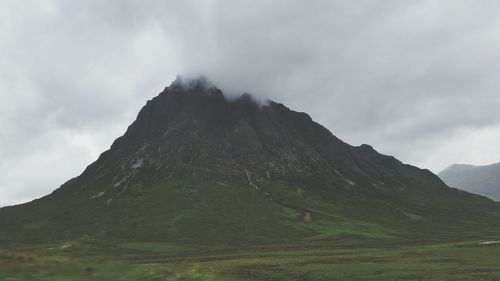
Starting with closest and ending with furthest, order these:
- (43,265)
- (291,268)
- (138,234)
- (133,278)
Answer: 1. (43,265)
2. (133,278)
3. (291,268)
4. (138,234)

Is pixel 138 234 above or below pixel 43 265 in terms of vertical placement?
above

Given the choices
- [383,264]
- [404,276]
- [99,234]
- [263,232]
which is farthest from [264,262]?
[99,234]

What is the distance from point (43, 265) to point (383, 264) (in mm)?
56732

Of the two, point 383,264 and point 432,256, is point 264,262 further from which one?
point 432,256

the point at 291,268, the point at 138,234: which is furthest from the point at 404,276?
the point at 138,234

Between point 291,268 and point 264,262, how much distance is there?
11.8 meters

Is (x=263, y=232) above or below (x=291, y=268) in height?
above

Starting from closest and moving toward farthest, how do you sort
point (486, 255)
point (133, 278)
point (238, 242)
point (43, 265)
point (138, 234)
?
point (43, 265), point (133, 278), point (486, 255), point (238, 242), point (138, 234)

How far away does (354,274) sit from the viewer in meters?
75.4

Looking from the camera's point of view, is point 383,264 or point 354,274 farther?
point 383,264

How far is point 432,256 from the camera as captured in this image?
95125 millimetres

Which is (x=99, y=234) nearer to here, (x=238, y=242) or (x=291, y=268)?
(x=238, y=242)

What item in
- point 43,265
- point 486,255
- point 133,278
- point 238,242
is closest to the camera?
point 43,265

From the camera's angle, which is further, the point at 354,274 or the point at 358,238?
the point at 358,238
